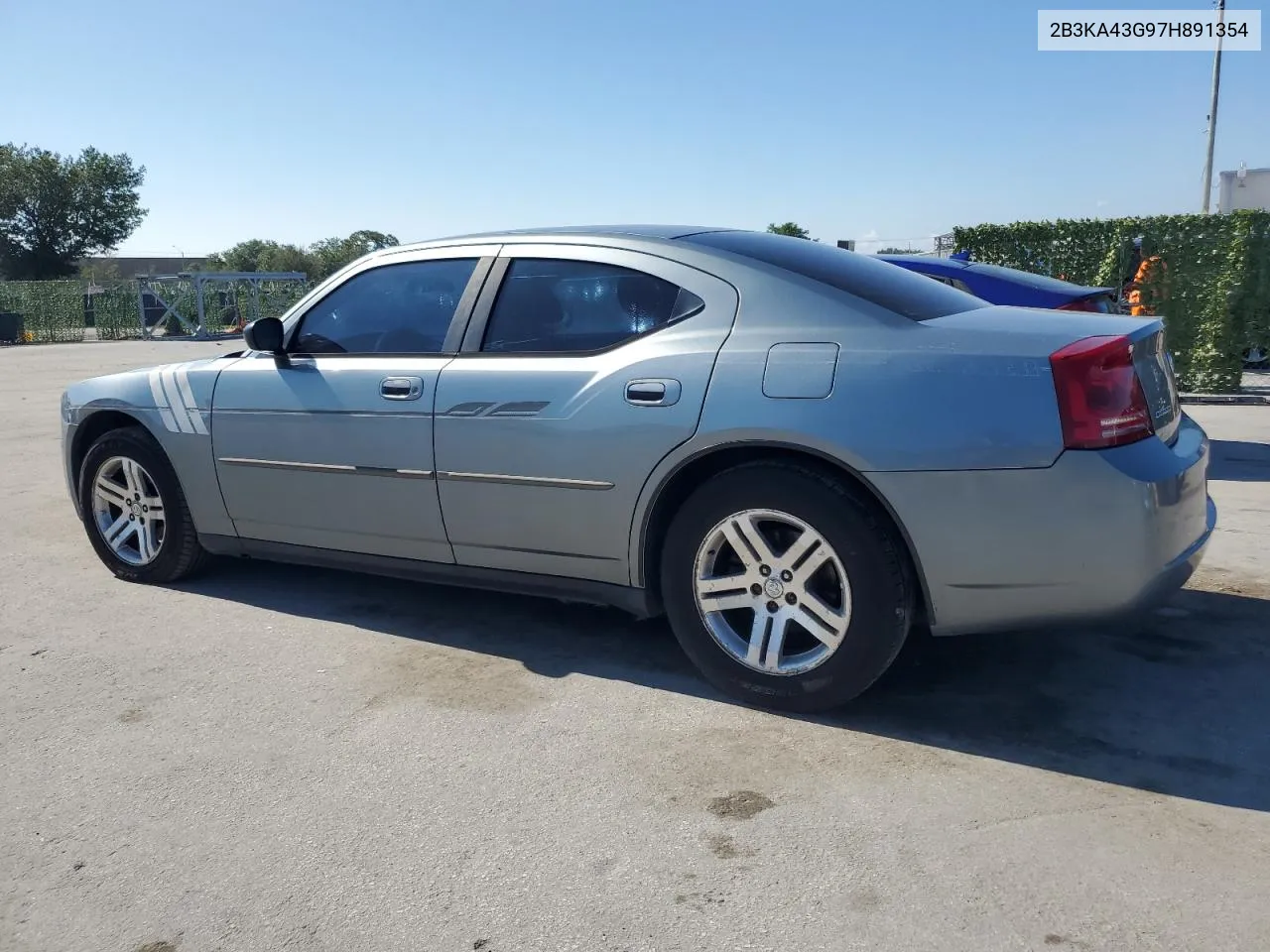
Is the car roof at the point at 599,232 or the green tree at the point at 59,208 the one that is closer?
the car roof at the point at 599,232

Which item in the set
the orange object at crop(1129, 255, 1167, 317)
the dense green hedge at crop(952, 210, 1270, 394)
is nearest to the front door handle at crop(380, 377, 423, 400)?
the orange object at crop(1129, 255, 1167, 317)

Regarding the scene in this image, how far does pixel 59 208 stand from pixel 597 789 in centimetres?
6077

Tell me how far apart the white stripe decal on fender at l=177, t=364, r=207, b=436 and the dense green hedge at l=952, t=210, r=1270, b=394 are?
11.0 m

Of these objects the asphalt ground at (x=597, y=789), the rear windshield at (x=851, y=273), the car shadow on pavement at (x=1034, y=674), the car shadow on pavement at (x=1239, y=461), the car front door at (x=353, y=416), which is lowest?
the asphalt ground at (x=597, y=789)

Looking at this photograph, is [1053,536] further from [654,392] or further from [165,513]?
[165,513]

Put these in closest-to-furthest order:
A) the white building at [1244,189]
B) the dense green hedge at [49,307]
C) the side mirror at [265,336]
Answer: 1. the side mirror at [265,336]
2. the white building at [1244,189]
3. the dense green hedge at [49,307]

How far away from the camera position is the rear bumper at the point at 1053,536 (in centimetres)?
304

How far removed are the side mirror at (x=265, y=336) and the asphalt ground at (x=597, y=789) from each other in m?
1.18

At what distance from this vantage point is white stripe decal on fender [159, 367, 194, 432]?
15.9 feet

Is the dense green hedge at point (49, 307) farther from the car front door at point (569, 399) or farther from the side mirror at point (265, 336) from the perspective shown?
the car front door at point (569, 399)

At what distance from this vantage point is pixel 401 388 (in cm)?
417

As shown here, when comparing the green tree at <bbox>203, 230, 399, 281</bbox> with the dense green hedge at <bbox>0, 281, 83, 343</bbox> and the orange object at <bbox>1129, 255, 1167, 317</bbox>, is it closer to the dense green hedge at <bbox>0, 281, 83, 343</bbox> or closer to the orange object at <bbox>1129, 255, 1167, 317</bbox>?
the dense green hedge at <bbox>0, 281, 83, 343</bbox>

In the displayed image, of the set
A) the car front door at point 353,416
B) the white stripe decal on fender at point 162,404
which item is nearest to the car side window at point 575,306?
the car front door at point 353,416

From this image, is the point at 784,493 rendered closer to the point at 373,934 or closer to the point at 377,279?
the point at 373,934
